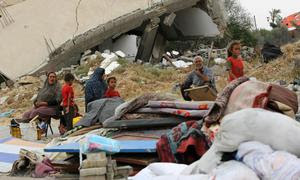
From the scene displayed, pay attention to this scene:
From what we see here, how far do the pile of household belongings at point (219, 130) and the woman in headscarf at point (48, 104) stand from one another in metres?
2.56

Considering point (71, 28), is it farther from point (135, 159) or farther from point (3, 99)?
point (135, 159)

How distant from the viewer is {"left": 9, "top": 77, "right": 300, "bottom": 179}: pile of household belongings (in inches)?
149

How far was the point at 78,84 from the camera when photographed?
61.6 feet

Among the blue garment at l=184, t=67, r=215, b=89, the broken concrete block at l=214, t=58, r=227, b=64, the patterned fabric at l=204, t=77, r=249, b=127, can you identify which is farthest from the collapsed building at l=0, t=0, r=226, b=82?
the patterned fabric at l=204, t=77, r=249, b=127

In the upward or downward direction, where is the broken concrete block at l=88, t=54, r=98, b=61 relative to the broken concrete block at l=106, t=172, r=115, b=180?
downward

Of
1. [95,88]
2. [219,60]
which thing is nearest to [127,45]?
[219,60]

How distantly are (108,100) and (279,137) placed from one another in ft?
14.6

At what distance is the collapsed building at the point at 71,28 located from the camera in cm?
2189

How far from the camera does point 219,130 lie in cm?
430

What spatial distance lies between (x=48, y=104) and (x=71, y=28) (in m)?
12.2

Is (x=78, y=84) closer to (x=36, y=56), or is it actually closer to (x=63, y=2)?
(x=36, y=56)

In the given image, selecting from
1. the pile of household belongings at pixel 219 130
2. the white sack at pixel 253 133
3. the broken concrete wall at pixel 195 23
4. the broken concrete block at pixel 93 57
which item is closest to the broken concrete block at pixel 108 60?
the broken concrete block at pixel 93 57

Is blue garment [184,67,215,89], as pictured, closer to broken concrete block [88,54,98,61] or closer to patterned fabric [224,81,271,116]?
patterned fabric [224,81,271,116]

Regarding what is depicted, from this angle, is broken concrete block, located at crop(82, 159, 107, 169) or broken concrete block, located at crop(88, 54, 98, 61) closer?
broken concrete block, located at crop(82, 159, 107, 169)
